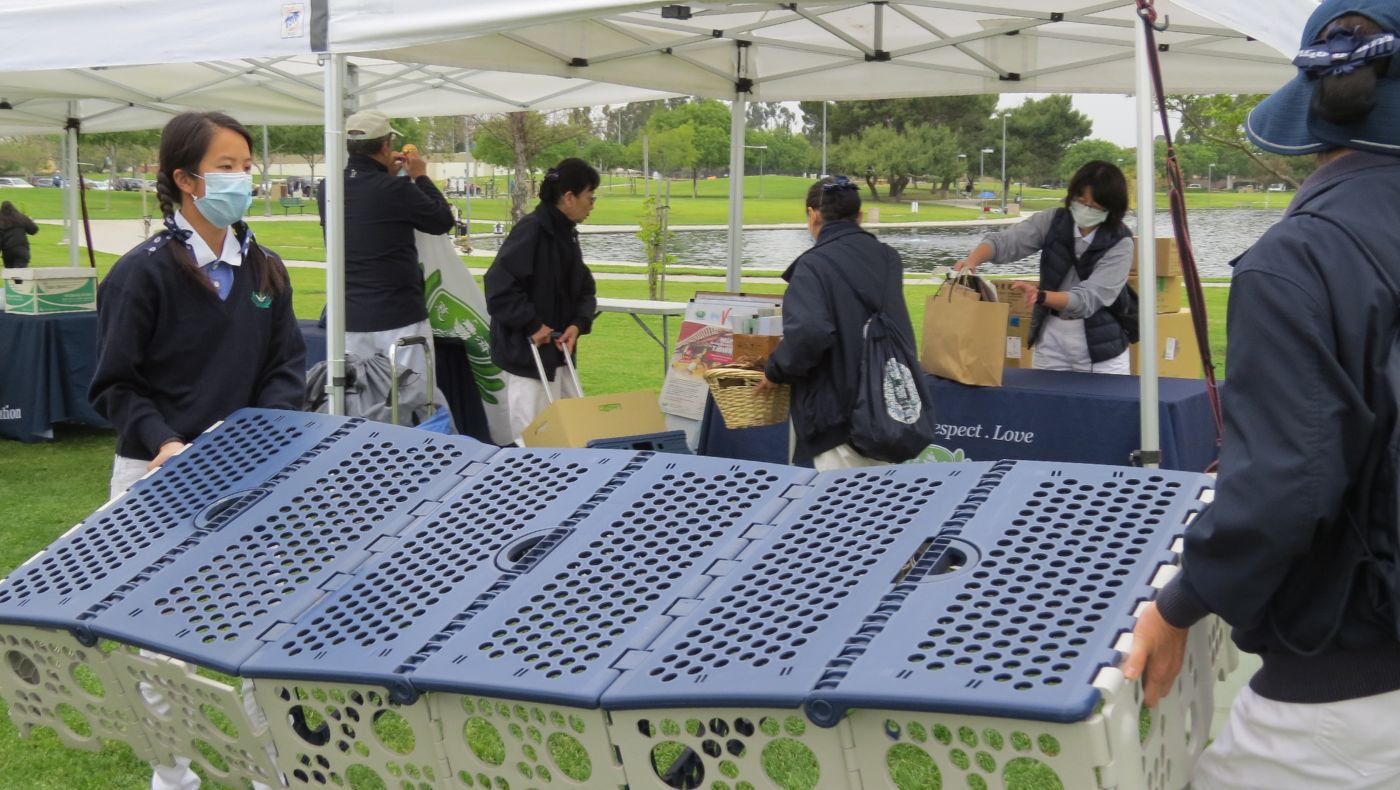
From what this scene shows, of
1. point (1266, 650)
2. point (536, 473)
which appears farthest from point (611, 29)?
point (1266, 650)

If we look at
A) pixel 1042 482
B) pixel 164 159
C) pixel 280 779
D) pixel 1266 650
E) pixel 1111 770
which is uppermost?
pixel 164 159

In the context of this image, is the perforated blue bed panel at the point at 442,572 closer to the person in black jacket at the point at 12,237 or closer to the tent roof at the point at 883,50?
the tent roof at the point at 883,50

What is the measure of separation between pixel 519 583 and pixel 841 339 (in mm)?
2312

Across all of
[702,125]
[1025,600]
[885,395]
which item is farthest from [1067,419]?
[702,125]

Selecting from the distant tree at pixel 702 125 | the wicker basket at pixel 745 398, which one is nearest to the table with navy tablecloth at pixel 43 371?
the wicker basket at pixel 745 398

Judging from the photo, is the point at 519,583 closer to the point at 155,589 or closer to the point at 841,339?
the point at 155,589

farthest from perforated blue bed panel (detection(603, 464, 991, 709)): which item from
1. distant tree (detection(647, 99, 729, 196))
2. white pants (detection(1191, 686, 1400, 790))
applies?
distant tree (detection(647, 99, 729, 196))

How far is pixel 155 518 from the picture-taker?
8.82 ft

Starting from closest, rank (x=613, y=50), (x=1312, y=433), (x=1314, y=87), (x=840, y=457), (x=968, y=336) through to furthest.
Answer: (x=1312, y=433) < (x=1314, y=87) < (x=840, y=457) < (x=968, y=336) < (x=613, y=50)

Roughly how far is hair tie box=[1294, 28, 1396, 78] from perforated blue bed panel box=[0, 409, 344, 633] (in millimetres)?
2087

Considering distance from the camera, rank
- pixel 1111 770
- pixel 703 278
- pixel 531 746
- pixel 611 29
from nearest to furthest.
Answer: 1. pixel 1111 770
2. pixel 531 746
3. pixel 611 29
4. pixel 703 278

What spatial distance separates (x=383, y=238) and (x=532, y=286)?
2.41 ft

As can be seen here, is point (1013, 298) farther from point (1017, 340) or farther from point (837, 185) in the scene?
point (837, 185)

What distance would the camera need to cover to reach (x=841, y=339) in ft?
14.2
